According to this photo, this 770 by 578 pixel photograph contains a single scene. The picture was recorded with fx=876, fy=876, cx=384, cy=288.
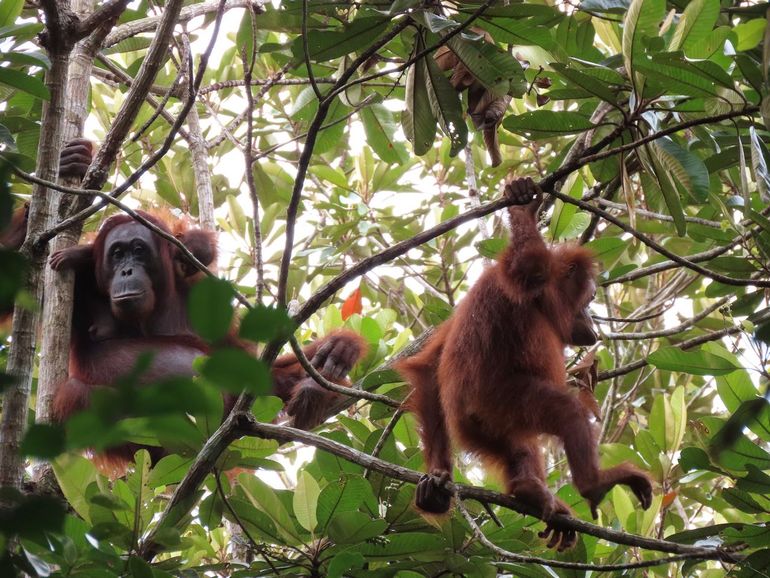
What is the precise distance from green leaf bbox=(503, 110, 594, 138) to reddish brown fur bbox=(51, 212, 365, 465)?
1.73m

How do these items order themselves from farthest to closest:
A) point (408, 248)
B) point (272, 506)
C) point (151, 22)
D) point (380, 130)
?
point (380, 130)
point (151, 22)
point (272, 506)
point (408, 248)

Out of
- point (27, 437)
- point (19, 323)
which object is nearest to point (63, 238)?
point (19, 323)

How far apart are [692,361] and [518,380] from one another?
62 cm

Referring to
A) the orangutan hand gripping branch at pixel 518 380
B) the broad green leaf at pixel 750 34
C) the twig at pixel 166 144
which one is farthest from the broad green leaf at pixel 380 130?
the broad green leaf at pixel 750 34

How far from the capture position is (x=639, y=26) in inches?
105

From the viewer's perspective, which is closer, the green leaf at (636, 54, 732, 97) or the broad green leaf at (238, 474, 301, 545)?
the green leaf at (636, 54, 732, 97)

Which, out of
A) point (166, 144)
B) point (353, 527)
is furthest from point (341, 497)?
point (166, 144)

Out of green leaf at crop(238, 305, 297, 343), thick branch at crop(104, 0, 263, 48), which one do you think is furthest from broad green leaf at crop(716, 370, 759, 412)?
green leaf at crop(238, 305, 297, 343)

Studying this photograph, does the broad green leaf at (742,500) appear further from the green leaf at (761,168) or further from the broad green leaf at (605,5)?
the broad green leaf at (605,5)

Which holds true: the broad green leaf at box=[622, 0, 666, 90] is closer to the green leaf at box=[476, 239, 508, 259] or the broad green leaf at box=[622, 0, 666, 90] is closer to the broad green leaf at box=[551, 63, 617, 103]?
the broad green leaf at box=[551, 63, 617, 103]

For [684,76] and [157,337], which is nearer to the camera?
[684,76]

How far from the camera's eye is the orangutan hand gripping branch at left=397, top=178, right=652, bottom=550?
2863 millimetres

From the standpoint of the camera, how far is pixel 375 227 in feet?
16.6

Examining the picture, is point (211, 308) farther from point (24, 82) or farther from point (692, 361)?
point (692, 361)
